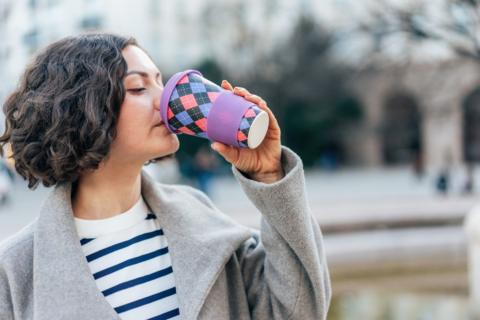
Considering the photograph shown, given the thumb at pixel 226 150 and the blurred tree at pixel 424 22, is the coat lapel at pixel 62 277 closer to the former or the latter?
the thumb at pixel 226 150

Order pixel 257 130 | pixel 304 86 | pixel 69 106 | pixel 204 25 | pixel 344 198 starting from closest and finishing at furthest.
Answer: pixel 257 130 < pixel 69 106 < pixel 344 198 < pixel 304 86 < pixel 204 25

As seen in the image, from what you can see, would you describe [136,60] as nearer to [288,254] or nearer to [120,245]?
[120,245]

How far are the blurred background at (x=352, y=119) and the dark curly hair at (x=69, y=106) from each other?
3.84m

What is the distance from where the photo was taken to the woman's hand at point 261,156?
1.66 metres

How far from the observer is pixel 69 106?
1694 millimetres

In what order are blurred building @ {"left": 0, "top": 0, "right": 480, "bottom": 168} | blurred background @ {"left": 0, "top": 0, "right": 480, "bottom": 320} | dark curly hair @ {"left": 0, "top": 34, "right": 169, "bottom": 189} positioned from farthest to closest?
blurred building @ {"left": 0, "top": 0, "right": 480, "bottom": 168} → blurred background @ {"left": 0, "top": 0, "right": 480, "bottom": 320} → dark curly hair @ {"left": 0, "top": 34, "right": 169, "bottom": 189}

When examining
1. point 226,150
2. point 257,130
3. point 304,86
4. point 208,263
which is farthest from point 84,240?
point 304,86

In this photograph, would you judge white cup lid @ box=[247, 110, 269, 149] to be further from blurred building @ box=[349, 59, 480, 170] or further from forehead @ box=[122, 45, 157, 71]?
blurred building @ box=[349, 59, 480, 170]

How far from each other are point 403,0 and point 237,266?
19.3 feet

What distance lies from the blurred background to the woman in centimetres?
356

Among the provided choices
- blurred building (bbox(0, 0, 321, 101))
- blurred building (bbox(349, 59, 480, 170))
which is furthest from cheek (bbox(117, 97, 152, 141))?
blurred building (bbox(349, 59, 480, 170))

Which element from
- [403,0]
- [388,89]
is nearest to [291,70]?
[388,89]

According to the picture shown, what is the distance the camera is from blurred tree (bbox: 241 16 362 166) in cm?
3053

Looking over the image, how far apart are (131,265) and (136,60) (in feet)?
1.73
